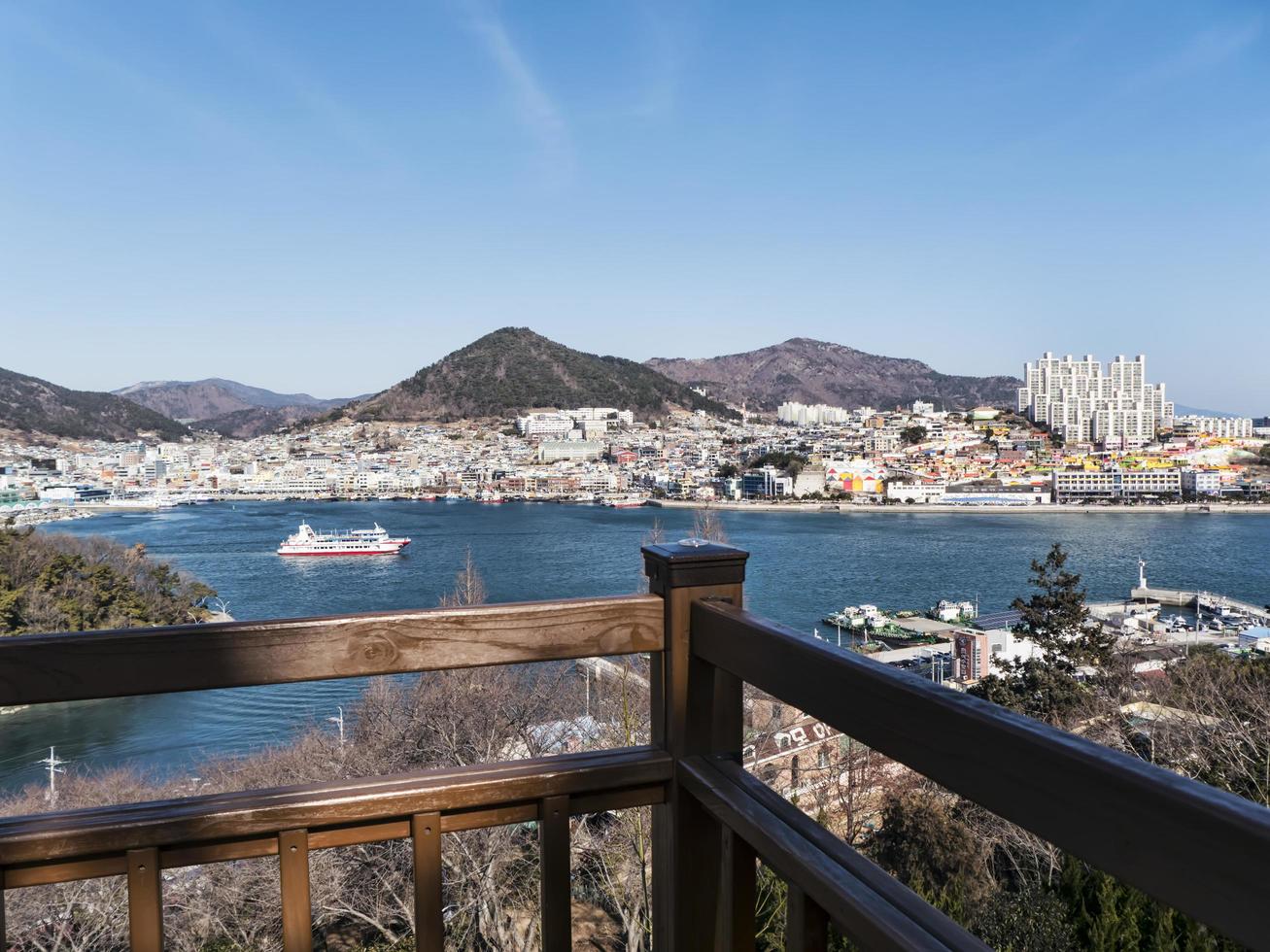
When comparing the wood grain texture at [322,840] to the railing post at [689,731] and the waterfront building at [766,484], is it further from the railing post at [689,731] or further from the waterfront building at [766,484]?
the waterfront building at [766,484]

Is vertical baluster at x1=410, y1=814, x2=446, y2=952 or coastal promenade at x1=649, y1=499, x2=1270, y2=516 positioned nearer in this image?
vertical baluster at x1=410, y1=814, x2=446, y2=952

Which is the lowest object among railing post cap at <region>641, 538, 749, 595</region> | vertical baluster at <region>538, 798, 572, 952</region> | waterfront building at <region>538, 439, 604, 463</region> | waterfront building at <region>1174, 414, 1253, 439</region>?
waterfront building at <region>538, 439, 604, 463</region>

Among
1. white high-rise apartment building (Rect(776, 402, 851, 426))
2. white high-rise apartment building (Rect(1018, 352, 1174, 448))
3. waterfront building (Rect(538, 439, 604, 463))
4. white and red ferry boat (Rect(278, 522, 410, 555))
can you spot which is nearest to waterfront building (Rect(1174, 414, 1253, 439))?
white high-rise apartment building (Rect(1018, 352, 1174, 448))

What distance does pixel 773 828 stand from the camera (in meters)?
0.70

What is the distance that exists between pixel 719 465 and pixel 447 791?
176 feet

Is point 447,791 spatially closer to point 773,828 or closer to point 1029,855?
point 773,828

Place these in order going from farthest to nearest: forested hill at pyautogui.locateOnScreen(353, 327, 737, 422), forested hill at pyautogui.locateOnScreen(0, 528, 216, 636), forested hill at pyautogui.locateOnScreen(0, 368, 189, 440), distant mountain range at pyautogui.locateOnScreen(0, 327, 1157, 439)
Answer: forested hill at pyautogui.locateOnScreen(353, 327, 737, 422) < distant mountain range at pyautogui.locateOnScreen(0, 327, 1157, 439) < forested hill at pyautogui.locateOnScreen(0, 368, 189, 440) < forested hill at pyautogui.locateOnScreen(0, 528, 216, 636)

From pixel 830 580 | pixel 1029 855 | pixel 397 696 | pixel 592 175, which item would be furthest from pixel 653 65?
pixel 592 175

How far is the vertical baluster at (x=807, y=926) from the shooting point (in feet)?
2.10

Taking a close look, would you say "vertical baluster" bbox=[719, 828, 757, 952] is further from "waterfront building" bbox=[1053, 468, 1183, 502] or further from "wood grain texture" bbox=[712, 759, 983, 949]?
"waterfront building" bbox=[1053, 468, 1183, 502]

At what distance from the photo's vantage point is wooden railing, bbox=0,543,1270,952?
1.49 ft

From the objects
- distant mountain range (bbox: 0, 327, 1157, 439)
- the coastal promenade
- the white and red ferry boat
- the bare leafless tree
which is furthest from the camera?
distant mountain range (bbox: 0, 327, 1157, 439)

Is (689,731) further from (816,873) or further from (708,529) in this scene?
(708,529)

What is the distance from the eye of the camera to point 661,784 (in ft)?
2.85
